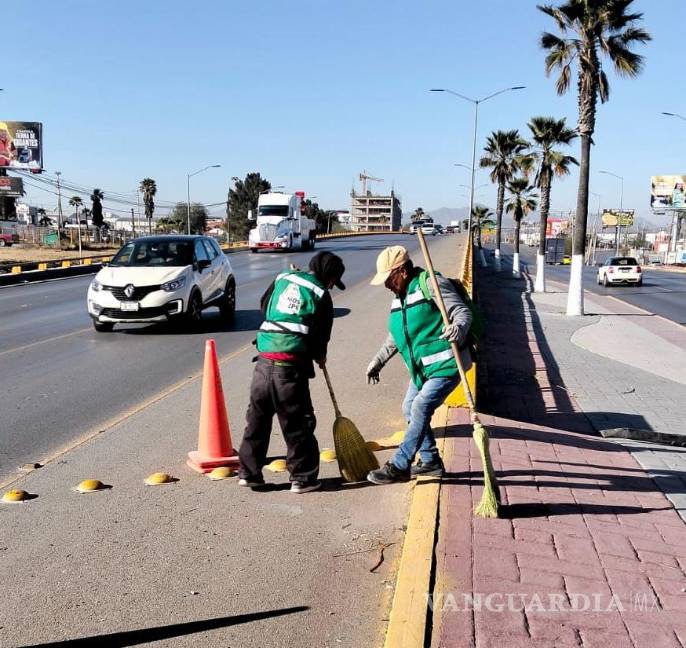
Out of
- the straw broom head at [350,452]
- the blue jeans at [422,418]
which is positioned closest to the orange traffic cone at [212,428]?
the straw broom head at [350,452]

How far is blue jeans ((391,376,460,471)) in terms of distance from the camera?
192 inches

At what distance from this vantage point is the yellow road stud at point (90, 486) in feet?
17.1

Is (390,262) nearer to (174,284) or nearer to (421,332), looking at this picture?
(421,332)

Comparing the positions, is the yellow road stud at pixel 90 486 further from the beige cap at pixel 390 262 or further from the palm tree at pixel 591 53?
the palm tree at pixel 591 53

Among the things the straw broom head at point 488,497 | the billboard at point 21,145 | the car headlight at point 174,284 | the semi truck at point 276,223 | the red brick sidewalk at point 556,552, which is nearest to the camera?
the red brick sidewalk at point 556,552

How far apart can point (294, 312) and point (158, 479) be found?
5.39 ft

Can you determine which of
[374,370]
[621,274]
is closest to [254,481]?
[374,370]

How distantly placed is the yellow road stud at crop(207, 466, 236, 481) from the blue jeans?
1222 millimetres

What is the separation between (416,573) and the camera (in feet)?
12.2

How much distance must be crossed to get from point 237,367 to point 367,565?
6370mm

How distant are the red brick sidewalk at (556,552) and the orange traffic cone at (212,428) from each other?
66.0 inches

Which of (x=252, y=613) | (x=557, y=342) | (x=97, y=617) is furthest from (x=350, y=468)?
(x=557, y=342)

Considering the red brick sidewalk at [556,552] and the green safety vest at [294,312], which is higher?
the green safety vest at [294,312]

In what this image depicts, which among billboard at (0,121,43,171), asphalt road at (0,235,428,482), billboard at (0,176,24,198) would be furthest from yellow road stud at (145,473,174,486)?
billboard at (0,176,24,198)
